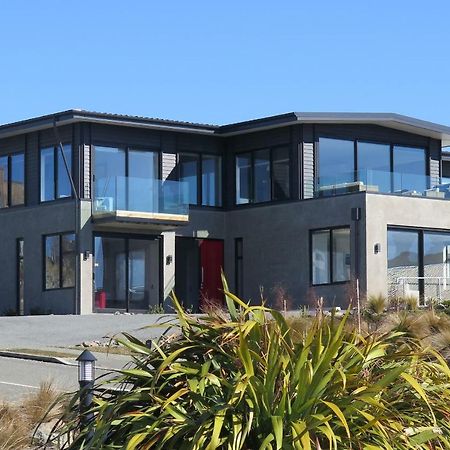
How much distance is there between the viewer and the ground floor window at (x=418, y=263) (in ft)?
112

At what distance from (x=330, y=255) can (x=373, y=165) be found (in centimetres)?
396

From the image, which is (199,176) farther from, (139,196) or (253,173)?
(139,196)

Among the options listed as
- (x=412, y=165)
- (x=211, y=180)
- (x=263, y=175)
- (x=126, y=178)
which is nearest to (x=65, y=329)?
(x=126, y=178)

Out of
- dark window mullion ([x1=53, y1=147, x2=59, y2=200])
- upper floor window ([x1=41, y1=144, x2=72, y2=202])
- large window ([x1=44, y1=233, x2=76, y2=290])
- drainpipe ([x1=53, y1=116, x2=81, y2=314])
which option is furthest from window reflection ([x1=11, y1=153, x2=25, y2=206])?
drainpipe ([x1=53, y1=116, x2=81, y2=314])

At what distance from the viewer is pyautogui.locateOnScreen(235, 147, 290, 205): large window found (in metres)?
36.4

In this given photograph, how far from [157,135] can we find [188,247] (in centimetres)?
404

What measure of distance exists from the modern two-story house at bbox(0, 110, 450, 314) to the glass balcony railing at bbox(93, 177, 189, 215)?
0.04m

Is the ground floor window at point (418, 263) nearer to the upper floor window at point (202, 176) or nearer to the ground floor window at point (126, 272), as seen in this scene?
the upper floor window at point (202, 176)

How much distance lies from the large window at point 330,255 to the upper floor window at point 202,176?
4.69 metres

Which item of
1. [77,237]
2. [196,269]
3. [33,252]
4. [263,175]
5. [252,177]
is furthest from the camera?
[196,269]

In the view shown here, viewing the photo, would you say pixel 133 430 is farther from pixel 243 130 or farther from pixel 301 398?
pixel 243 130

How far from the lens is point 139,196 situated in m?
34.1

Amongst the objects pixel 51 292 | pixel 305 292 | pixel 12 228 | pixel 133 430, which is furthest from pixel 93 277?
pixel 133 430

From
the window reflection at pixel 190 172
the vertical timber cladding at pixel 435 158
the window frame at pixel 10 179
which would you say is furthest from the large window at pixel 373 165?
the window frame at pixel 10 179
